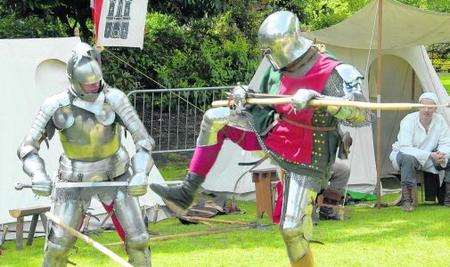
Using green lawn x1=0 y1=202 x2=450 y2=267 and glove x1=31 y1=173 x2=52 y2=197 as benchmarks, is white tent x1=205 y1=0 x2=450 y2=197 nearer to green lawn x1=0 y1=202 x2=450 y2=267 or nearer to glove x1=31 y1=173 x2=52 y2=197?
green lawn x1=0 y1=202 x2=450 y2=267

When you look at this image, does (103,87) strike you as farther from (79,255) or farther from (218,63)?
(218,63)

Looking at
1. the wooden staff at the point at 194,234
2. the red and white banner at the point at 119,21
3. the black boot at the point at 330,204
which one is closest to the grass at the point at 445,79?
the black boot at the point at 330,204

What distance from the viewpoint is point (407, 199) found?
31.2 feet

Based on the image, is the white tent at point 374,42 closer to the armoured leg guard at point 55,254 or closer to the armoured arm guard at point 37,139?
the armoured arm guard at point 37,139

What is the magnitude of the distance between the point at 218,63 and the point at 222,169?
185 inches

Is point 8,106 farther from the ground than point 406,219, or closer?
farther from the ground

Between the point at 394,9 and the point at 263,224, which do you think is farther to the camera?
the point at 394,9

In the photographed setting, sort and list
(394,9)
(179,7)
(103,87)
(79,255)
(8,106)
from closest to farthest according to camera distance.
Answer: (103,87)
(79,255)
(8,106)
(394,9)
(179,7)

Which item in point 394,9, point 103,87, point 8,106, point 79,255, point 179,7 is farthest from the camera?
point 179,7

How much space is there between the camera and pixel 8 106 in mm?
8555

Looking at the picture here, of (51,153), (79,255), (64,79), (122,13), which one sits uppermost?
(122,13)

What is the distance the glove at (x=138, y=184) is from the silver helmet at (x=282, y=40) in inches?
40.4

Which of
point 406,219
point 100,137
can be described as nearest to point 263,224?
point 406,219

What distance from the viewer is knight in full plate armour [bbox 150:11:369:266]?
5.54m
